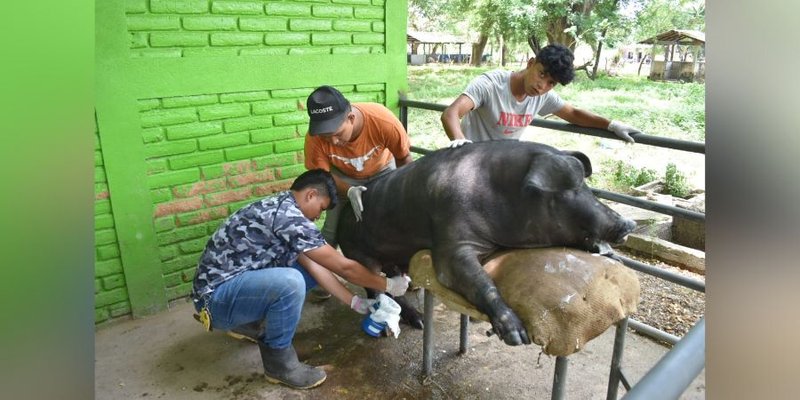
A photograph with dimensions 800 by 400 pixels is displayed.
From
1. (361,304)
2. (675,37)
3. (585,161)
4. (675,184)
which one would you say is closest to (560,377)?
(585,161)

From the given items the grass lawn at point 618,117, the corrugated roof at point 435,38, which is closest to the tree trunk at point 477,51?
the corrugated roof at point 435,38

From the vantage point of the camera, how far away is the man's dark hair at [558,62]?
120 inches

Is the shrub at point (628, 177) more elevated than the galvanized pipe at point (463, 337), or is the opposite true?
the galvanized pipe at point (463, 337)

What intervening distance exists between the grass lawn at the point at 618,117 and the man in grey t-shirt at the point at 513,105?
346cm

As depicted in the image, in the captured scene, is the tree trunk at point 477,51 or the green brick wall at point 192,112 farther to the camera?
the tree trunk at point 477,51

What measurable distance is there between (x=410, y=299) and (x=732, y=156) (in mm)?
3787

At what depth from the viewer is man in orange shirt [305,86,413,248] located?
10.8 feet

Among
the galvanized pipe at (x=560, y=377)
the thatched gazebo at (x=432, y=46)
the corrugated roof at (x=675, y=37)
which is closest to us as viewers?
the galvanized pipe at (x=560, y=377)

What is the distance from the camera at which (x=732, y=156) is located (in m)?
0.39

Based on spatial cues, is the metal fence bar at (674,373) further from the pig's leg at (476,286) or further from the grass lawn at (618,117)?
the grass lawn at (618,117)

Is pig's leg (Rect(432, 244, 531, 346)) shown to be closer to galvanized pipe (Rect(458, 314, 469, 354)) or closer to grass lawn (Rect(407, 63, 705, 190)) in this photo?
galvanized pipe (Rect(458, 314, 469, 354))

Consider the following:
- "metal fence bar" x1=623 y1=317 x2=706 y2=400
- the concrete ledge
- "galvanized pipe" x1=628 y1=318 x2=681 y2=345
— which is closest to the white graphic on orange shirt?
"galvanized pipe" x1=628 y1=318 x2=681 y2=345

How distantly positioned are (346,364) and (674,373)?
2882mm

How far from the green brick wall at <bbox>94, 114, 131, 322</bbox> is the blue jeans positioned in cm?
112
